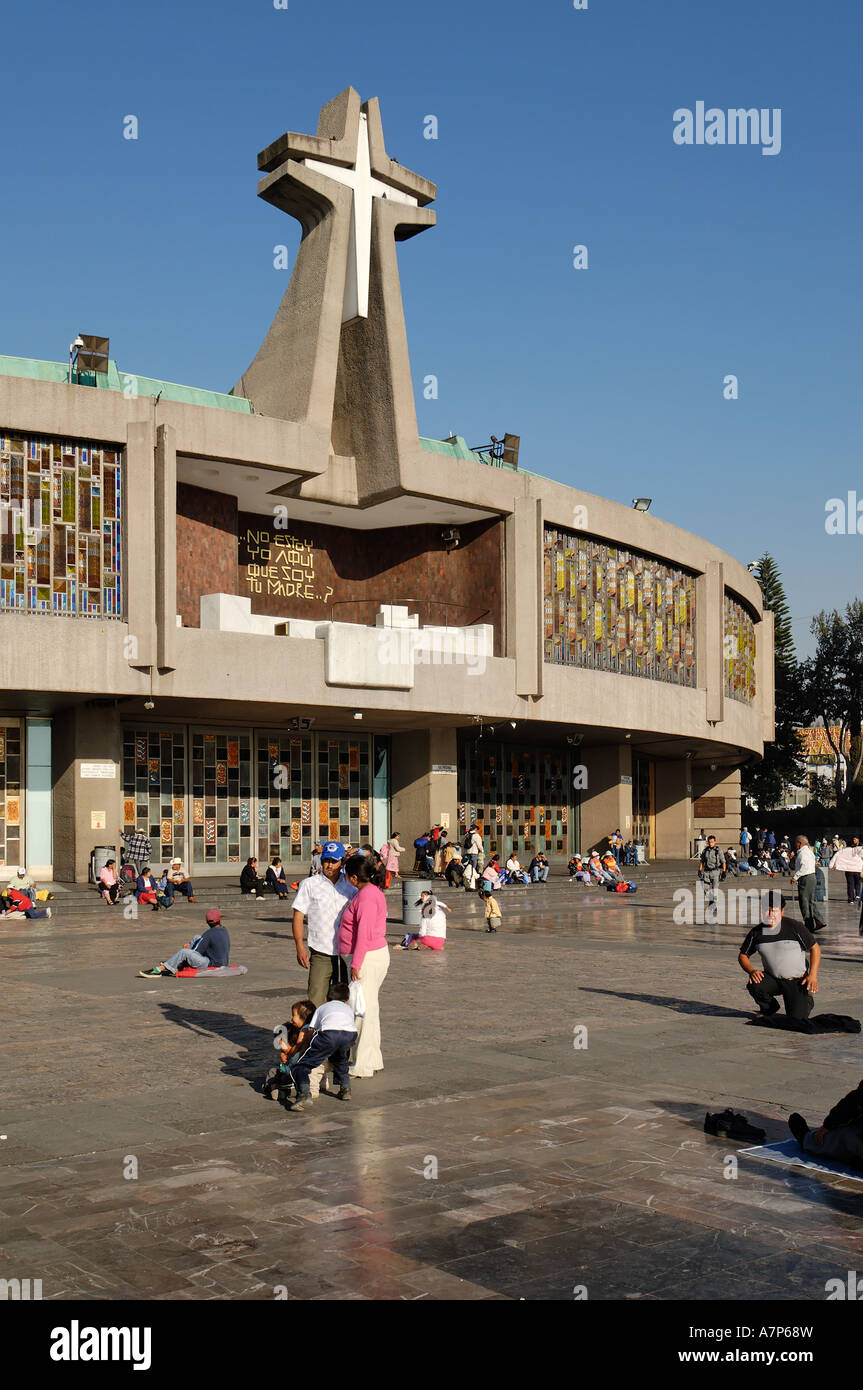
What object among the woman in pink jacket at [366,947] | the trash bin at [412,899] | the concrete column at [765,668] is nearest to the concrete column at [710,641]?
the concrete column at [765,668]

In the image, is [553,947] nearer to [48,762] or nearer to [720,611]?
[48,762]

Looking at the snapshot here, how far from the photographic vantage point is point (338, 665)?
31.5 m

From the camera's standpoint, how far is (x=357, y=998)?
933 cm

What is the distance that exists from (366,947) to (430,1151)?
223cm

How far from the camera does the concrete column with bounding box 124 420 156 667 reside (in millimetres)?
28500

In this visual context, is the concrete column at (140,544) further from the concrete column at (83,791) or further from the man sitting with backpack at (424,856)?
the man sitting with backpack at (424,856)

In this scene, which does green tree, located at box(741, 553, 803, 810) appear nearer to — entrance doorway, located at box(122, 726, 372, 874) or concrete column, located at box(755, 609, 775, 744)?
concrete column, located at box(755, 609, 775, 744)

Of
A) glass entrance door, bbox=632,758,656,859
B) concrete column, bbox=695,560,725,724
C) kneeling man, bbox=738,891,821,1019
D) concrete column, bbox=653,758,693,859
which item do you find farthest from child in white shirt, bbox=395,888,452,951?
concrete column, bbox=653,758,693,859

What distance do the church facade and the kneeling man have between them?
1898cm

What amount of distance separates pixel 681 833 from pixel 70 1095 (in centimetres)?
4413

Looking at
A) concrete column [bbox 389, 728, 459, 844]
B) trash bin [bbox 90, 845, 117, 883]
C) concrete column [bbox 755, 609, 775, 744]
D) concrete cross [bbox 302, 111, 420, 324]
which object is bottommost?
trash bin [bbox 90, 845, 117, 883]

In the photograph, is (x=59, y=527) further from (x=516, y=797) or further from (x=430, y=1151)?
(x=430, y=1151)

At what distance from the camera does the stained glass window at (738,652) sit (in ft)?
158
